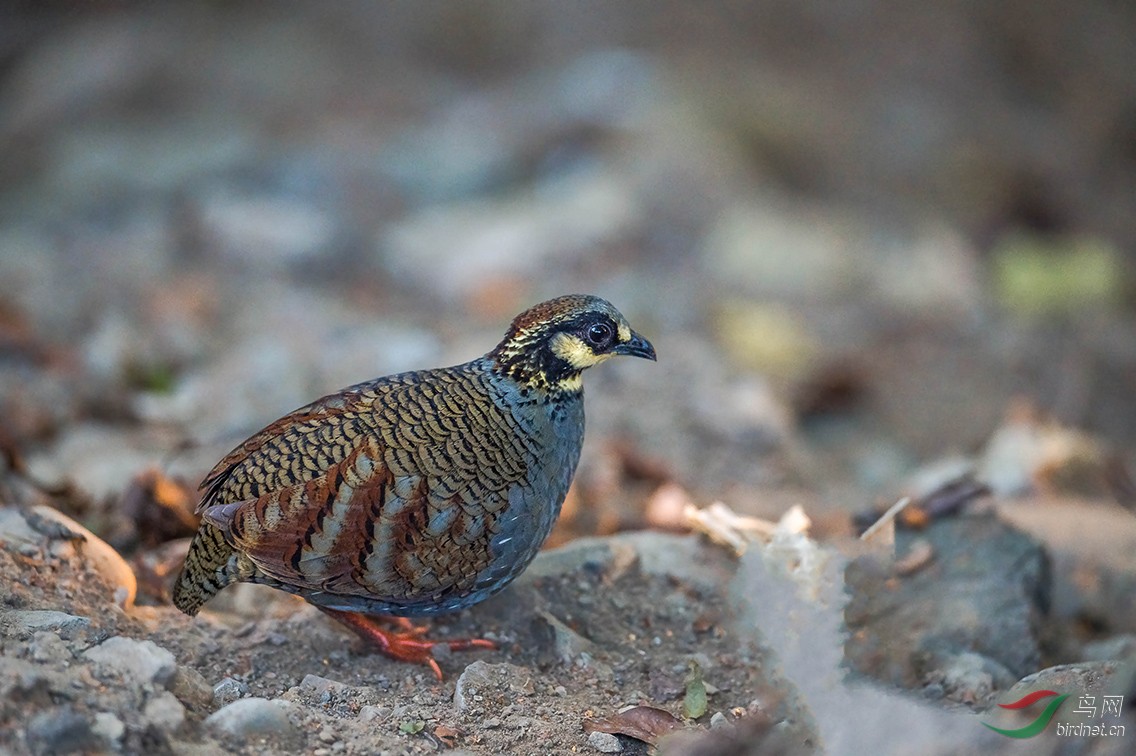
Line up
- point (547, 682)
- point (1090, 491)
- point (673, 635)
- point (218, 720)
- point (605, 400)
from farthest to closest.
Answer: point (605, 400) → point (1090, 491) → point (673, 635) → point (547, 682) → point (218, 720)

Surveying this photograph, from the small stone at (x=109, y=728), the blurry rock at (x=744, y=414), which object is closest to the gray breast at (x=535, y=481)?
the small stone at (x=109, y=728)

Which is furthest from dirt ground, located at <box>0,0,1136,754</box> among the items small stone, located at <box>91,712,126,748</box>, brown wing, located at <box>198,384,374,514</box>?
brown wing, located at <box>198,384,374,514</box>

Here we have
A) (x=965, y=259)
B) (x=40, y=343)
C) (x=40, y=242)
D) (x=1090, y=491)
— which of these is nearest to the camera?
(x=1090, y=491)

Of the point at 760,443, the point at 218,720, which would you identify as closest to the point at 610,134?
the point at 760,443

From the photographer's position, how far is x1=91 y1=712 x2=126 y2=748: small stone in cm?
301

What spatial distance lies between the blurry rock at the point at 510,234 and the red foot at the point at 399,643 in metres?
4.45

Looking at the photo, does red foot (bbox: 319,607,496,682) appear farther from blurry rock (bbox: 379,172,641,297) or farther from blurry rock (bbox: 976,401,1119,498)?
blurry rock (bbox: 379,172,641,297)

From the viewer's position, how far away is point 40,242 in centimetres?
833

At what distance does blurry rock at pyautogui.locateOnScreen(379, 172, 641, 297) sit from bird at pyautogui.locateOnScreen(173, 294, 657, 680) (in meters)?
4.25

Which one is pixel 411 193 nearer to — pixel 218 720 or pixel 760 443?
pixel 760 443

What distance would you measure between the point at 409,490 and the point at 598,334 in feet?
2.96

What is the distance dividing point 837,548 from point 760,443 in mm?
2133

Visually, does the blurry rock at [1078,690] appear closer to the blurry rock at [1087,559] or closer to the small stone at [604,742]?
the blurry rock at [1087,559]

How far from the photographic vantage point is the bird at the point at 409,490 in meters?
3.75
